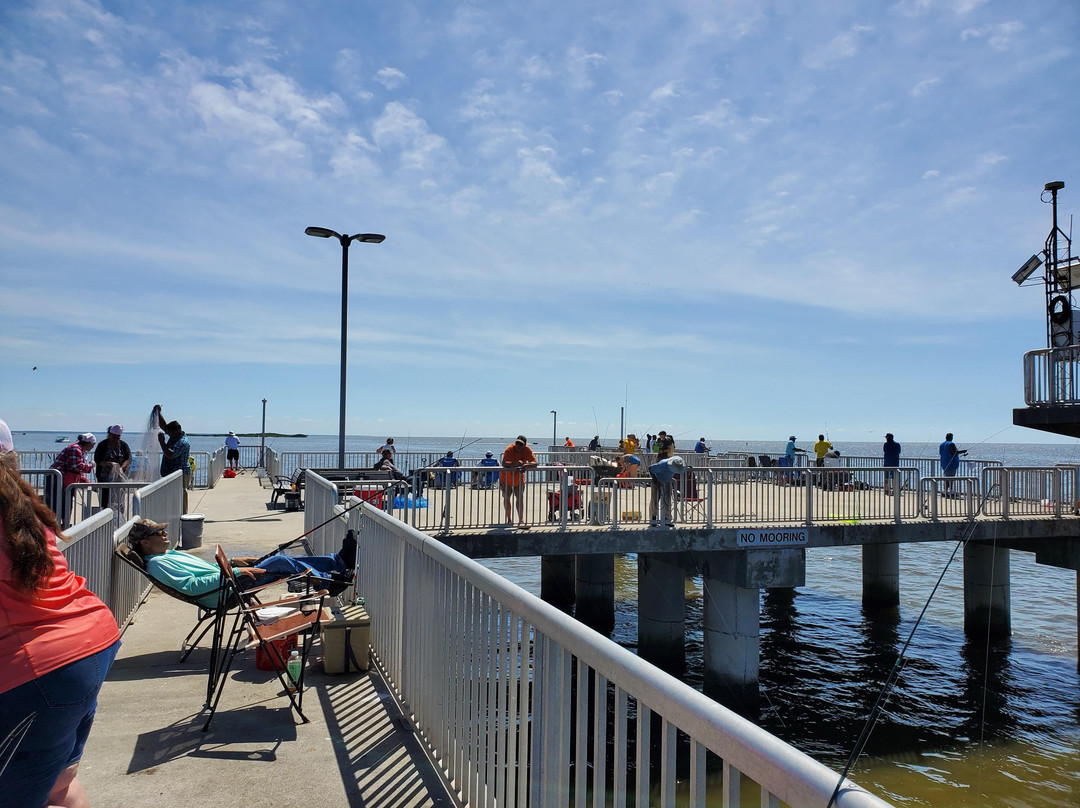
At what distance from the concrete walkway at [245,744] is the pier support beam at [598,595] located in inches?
553

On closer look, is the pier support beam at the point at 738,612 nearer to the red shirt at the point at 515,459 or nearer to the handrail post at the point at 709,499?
the handrail post at the point at 709,499

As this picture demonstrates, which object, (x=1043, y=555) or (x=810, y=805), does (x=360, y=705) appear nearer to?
(x=810, y=805)

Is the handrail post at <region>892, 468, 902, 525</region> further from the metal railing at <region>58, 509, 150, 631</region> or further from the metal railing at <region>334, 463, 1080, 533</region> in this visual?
the metal railing at <region>58, 509, 150, 631</region>

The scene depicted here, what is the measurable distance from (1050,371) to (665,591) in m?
8.94

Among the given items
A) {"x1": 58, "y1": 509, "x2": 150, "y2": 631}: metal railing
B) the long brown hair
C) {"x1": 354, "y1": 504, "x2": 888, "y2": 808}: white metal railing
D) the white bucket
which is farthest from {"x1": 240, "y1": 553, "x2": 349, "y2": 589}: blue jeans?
the white bucket

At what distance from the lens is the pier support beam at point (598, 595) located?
19.9 meters

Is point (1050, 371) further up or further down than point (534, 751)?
further up

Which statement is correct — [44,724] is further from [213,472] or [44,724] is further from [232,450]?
[232,450]

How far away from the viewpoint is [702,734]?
1.91 meters

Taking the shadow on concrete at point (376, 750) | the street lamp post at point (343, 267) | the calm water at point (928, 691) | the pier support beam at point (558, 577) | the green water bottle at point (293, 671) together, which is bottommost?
the calm water at point (928, 691)

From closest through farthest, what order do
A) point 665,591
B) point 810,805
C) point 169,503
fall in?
point 810,805
point 169,503
point 665,591

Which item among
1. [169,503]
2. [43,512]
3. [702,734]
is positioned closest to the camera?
[702,734]

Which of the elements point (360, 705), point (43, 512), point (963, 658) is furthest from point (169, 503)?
point (963, 658)

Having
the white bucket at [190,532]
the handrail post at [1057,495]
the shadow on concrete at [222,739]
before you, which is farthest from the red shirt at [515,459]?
the handrail post at [1057,495]
